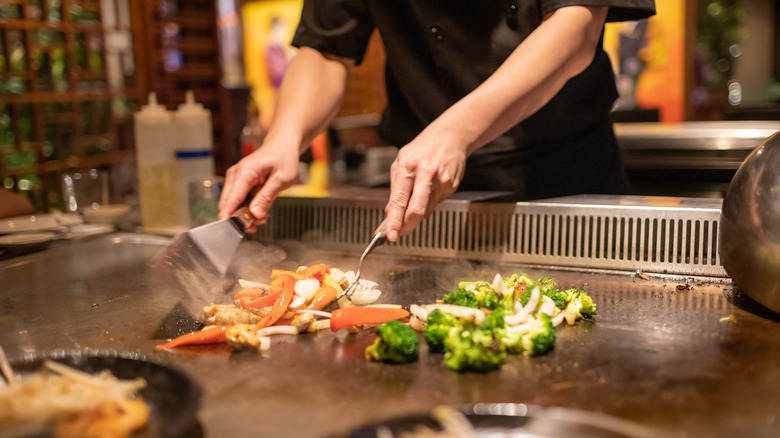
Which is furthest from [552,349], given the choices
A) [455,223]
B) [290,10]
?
[290,10]

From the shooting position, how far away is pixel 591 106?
2227mm

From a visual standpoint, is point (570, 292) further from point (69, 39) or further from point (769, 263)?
point (69, 39)

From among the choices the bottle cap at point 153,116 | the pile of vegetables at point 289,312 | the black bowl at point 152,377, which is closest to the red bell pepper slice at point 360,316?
the pile of vegetables at point 289,312

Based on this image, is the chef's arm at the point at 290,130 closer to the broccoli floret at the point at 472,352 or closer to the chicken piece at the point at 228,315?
the chicken piece at the point at 228,315

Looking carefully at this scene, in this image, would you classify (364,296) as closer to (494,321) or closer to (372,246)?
(372,246)

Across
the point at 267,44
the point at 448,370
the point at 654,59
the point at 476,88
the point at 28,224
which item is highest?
the point at 267,44

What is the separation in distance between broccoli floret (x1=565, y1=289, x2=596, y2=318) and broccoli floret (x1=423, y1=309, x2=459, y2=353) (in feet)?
1.01

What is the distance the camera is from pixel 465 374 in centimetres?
121

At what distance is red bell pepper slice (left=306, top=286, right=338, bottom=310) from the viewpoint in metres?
1.53

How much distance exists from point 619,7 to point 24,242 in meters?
1.99

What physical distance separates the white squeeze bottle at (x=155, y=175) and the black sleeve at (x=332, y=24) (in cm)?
78

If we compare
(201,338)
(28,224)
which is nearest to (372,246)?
(201,338)

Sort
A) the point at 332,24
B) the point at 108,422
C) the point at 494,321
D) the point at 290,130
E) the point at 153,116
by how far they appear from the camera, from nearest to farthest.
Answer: the point at 108,422, the point at 494,321, the point at 290,130, the point at 332,24, the point at 153,116

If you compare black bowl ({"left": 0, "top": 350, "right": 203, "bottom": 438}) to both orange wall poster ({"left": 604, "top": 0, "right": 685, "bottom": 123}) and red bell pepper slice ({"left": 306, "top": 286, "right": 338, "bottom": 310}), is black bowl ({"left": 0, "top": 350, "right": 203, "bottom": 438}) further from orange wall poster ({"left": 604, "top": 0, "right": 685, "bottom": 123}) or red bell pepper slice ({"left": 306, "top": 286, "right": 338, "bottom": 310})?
orange wall poster ({"left": 604, "top": 0, "right": 685, "bottom": 123})
